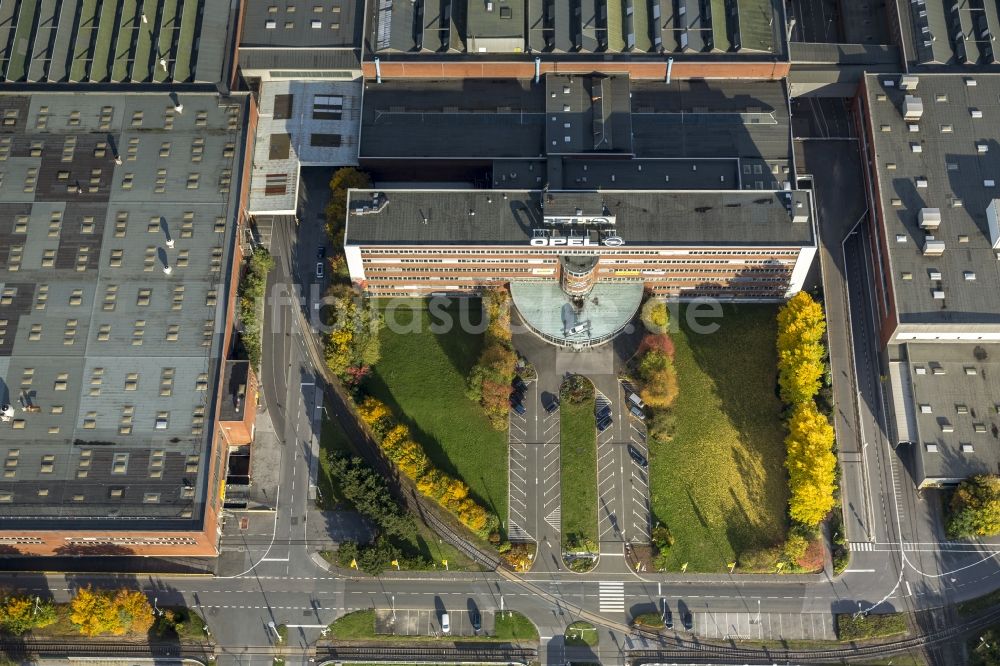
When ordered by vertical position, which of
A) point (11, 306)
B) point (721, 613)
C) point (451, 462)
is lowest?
point (721, 613)

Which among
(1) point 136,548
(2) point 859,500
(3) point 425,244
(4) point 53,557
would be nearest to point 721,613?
(2) point 859,500

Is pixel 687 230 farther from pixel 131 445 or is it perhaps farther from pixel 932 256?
pixel 131 445

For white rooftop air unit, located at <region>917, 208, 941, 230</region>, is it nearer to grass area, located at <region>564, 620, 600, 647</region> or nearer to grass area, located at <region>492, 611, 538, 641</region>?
grass area, located at <region>564, 620, 600, 647</region>

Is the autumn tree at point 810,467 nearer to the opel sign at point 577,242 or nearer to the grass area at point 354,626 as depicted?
the opel sign at point 577,242

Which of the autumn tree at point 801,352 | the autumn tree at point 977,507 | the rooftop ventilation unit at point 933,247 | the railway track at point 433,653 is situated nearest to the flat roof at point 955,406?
the autumn tree at point 977,507

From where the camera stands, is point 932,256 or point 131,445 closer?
point 131,445

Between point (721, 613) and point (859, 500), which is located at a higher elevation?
point (859, 500)
